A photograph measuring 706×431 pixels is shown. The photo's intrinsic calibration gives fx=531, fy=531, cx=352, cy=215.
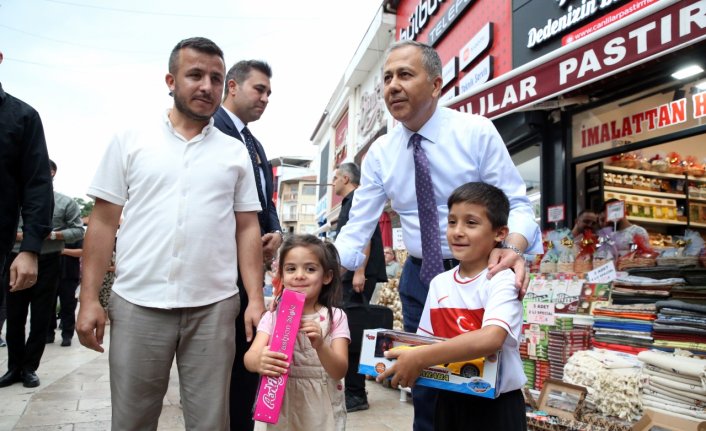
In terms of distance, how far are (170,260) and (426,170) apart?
3.55ft

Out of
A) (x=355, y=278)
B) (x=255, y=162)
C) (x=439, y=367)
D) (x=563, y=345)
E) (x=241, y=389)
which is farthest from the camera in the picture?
(x=355, y=278)

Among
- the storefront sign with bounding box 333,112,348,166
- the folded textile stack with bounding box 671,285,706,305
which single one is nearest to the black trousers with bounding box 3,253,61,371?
the folded textile stack with bounding box 671,285,706,305

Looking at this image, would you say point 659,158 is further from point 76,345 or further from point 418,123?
point 76,345

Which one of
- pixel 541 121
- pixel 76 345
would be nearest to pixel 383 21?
pixel 541 121

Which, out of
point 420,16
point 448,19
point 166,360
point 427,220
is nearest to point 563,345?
point 427,220

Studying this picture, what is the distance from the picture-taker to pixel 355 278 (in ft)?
14.4

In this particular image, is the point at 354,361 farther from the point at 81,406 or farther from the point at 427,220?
the point at 427,220

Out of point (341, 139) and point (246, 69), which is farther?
point (341, 139)

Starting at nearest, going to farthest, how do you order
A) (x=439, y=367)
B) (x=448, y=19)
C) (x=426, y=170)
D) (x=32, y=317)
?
(x=439, y=367) < (x=426, y=170) < (x=32, y=317) < (x=448, y=19)

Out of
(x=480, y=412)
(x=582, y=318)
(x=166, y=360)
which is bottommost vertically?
(x=480, y=412)

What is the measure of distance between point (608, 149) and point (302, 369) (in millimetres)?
4752

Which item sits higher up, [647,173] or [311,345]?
[647,173]

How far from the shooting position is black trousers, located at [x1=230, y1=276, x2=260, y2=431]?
102 inches

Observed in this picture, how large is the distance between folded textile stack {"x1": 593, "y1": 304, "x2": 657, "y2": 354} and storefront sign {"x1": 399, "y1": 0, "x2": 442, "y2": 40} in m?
7.61
